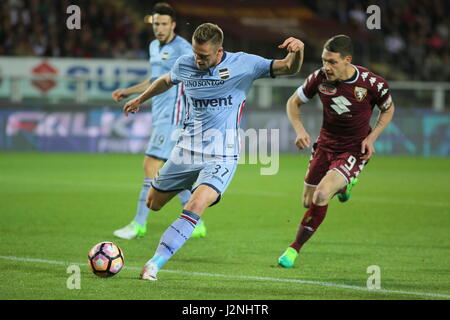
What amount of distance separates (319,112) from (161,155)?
43.6 ft

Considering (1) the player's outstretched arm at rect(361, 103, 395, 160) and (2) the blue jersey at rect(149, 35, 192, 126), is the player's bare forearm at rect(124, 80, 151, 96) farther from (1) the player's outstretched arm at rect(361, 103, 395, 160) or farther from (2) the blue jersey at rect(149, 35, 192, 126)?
(1) the player's outstretched arm at rect(361, 103, 395, 160)

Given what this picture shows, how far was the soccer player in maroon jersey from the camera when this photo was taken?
8023mm

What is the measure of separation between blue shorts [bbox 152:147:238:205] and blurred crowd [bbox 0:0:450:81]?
17.0m

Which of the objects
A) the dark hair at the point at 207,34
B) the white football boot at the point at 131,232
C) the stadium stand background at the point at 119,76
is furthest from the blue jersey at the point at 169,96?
the stadium stand background at the point at 119,76

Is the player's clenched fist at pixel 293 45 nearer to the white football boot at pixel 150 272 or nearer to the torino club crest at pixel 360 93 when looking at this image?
the torino club crest at pixel 360 93

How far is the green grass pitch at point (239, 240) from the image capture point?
675 cm

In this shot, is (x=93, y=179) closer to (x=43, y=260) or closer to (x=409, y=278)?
(x=43, y=260)

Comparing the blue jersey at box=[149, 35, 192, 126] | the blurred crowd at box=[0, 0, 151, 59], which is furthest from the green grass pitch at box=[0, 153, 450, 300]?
the blurred crowd at box=[0, 0, 151, 59]

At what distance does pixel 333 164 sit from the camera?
8344mm

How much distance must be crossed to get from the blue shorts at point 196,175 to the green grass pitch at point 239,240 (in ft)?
2.49

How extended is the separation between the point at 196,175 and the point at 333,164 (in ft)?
4.97


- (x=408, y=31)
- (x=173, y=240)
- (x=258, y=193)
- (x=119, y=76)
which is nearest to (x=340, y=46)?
(x=173, y=240)

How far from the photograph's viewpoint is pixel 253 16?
29391mm

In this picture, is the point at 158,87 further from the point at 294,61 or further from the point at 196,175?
the point at 294,61
